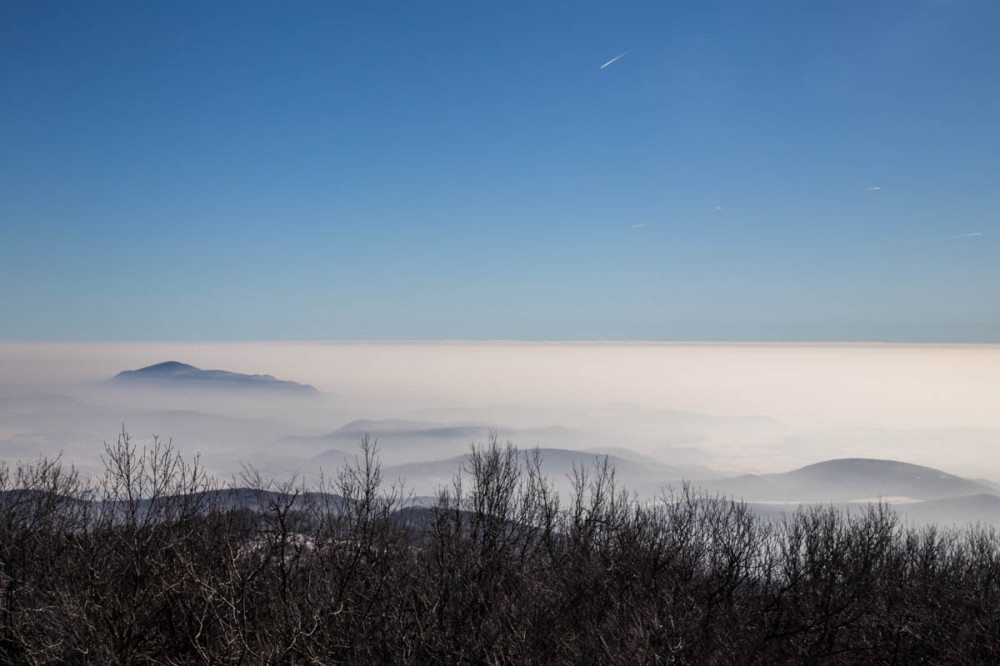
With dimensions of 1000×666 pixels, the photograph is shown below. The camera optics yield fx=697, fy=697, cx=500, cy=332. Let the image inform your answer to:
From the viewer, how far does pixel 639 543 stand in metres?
65.8

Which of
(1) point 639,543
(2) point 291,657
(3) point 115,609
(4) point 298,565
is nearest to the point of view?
(2) point 291,657

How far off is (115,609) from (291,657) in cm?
1259

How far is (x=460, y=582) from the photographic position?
47375 millimetres

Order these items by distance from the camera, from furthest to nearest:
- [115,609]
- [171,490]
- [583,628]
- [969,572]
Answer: [969,572], [171,490], [583,628], [115,609]

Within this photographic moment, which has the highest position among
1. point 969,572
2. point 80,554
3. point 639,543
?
point 80,554

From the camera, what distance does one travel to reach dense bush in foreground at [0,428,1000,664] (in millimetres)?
36344

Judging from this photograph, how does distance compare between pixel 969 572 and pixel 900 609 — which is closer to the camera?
pixel 900 609

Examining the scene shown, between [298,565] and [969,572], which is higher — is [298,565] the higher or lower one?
the higher one

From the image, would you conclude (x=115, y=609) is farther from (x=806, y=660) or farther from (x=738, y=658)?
(x=806, y=660)

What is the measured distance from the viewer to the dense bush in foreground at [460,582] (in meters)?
36.3

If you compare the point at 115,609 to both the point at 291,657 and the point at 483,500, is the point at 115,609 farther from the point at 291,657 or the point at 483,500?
the point at 483,500

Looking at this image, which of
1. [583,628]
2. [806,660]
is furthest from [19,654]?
[806,660]

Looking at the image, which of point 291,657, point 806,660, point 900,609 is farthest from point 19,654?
point 900,609

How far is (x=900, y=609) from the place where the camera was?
5872 centimetres
